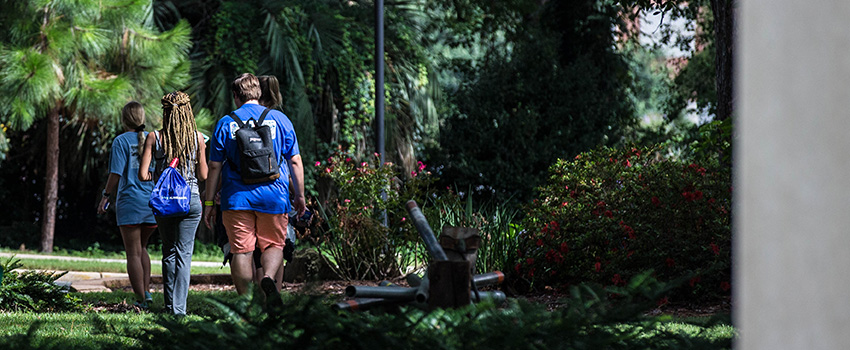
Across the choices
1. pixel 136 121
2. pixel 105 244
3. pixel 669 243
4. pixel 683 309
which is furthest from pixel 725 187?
pixel 105 244

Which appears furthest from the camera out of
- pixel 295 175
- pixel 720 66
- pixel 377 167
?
pixel 377 167

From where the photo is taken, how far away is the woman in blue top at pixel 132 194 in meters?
5.97

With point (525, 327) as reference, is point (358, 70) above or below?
above

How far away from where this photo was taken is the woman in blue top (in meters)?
5.97

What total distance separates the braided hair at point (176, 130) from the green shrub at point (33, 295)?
136cm

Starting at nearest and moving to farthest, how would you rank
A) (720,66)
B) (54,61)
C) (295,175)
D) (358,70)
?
(295,175), (720,66), (54,61), (358,70)

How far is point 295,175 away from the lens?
5.51 meters

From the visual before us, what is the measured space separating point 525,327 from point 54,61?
12041mm

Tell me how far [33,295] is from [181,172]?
4.94ft

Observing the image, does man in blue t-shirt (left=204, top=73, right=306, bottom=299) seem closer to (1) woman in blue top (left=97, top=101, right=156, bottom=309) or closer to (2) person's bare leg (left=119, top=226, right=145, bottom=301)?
(1) woman in blue top (left=97, top=101, right=156, bottom=309)

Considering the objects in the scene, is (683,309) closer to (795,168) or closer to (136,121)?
(136,121)

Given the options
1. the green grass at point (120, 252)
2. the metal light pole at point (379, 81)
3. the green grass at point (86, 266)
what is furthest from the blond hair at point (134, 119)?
the green grass at point (120, 252)

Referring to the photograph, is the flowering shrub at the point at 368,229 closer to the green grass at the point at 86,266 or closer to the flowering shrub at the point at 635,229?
the flowering shrub at the point at 635,229

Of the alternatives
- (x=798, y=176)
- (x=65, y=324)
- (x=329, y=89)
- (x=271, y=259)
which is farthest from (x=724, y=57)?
(x=329, y=89)
